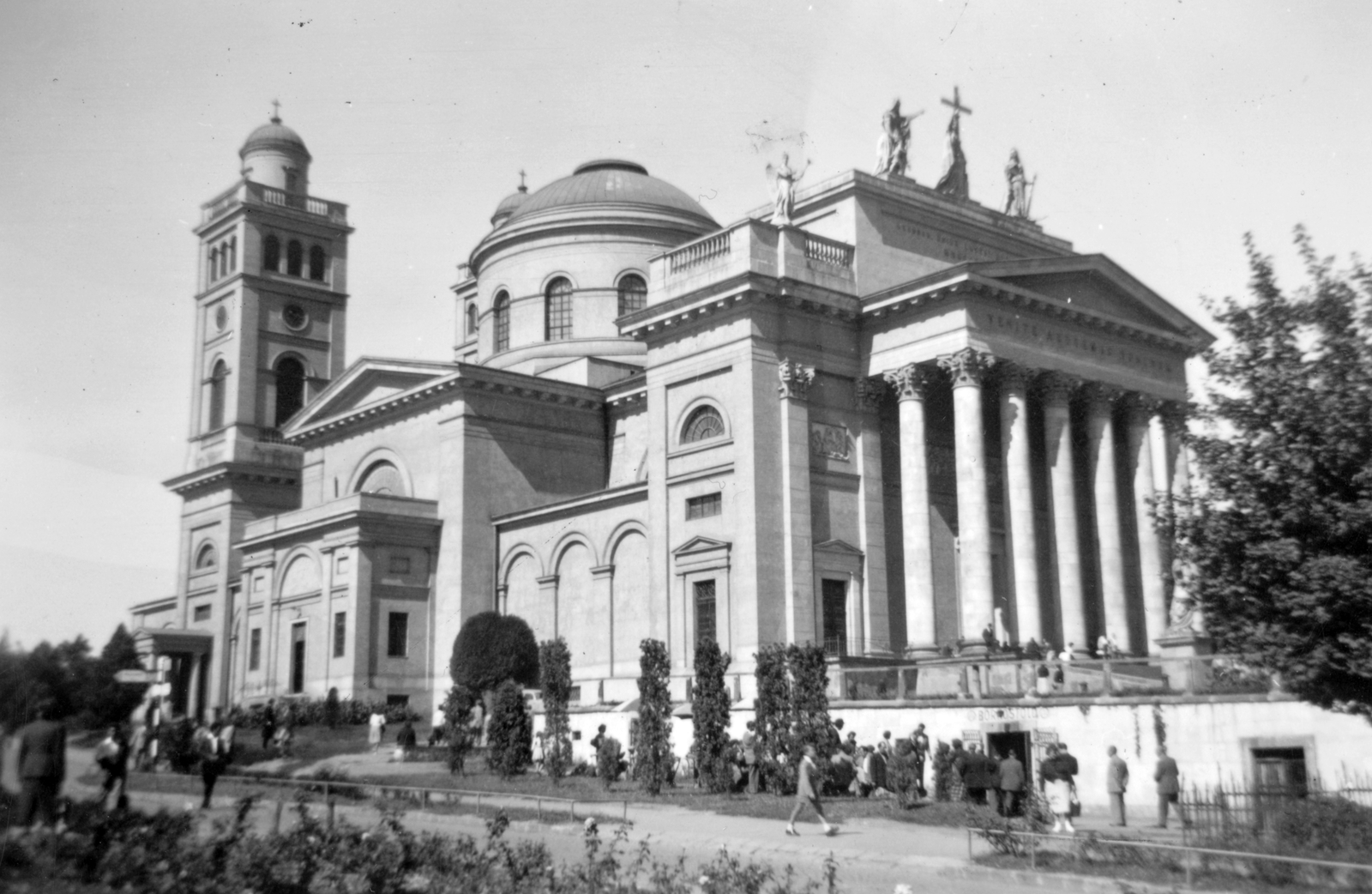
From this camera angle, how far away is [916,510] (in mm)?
40344

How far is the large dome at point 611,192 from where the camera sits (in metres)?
60.7

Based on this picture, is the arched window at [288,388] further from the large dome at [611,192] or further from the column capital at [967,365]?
the column capital at [967,365]

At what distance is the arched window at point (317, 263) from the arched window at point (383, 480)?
2176 centimetres

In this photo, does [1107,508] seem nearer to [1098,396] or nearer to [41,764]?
[1098,396]

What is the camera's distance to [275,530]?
54969 millimetres

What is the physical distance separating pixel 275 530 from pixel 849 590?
25.0m

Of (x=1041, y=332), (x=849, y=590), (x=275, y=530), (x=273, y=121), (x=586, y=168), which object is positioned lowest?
(x=849, y=590)

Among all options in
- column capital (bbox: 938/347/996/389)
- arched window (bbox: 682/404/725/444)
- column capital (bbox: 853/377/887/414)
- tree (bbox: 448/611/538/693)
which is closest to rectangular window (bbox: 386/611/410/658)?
tree (bbox: 448/611/538/693)

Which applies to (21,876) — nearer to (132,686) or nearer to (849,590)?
(132,686)

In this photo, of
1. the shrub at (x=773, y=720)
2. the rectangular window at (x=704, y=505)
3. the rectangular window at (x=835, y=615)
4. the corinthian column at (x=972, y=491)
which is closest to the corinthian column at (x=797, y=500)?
the rectangular window at (x=835, y=615)

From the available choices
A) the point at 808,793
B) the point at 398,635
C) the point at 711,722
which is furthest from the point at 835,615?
the point at 808,793

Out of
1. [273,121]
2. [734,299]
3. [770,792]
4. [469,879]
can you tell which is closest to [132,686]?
[469,879]

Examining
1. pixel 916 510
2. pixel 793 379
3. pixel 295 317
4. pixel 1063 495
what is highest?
pixel 295 317

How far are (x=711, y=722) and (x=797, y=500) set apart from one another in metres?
11.8
